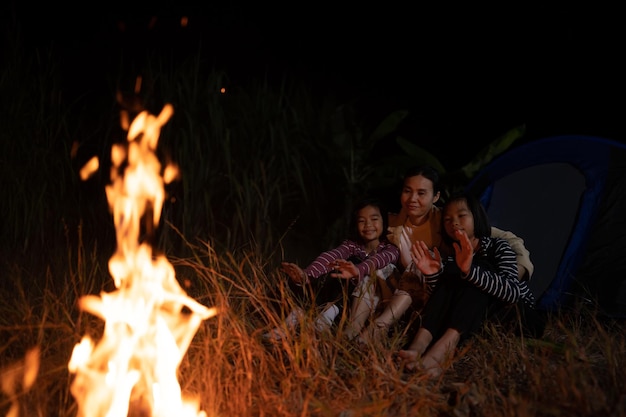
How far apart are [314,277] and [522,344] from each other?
1.10 meters

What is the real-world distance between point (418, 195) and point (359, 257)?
470 mm

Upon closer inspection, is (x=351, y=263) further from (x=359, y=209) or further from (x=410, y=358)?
(x=410, y=358)

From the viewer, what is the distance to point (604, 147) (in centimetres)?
413

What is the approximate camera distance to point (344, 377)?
2812mm

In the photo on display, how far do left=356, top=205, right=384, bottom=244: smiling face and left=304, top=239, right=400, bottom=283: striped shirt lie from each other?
0.26ft

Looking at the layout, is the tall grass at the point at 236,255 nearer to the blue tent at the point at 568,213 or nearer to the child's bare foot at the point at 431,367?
the child's bare foot at the point at 431,367

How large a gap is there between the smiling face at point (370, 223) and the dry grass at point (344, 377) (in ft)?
2.36

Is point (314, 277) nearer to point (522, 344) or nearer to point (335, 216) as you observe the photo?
point (522, 344)

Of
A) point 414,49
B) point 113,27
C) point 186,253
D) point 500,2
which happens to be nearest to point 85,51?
point 113,27

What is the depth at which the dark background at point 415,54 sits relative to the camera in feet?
19.4

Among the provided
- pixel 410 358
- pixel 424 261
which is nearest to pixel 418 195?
pixel 424 261

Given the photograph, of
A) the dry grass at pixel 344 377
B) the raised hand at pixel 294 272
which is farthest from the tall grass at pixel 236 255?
the raised hand at pixel 294 272

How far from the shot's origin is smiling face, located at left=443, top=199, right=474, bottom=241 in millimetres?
3455

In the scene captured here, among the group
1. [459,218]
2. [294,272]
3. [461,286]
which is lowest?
[294,272]
